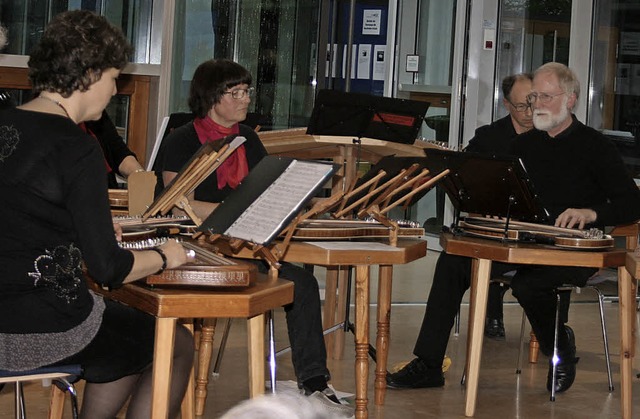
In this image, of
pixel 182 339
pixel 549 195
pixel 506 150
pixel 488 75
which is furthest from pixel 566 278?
pixel 488 75

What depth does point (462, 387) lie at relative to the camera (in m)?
4.57

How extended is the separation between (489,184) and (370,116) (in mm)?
725

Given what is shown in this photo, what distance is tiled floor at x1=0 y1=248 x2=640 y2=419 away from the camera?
163 inches

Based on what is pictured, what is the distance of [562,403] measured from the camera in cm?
441

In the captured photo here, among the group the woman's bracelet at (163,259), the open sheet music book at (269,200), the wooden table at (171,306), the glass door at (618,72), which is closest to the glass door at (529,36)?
the glass door at (618,72)

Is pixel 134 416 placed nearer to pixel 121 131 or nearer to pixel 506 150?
pixel 506 150

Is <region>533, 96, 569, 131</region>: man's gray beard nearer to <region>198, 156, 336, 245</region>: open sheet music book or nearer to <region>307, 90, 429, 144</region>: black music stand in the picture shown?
<region>307, 90, 429, 144</region>: black music stand

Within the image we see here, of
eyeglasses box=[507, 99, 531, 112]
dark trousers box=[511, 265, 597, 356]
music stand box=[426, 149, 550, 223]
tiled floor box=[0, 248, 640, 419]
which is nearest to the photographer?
music stand box=[426, 149, 550, 223]

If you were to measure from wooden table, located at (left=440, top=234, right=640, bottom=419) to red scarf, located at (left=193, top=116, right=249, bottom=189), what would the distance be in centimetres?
84

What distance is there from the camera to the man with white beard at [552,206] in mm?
4430

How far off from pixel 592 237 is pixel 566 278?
55cm

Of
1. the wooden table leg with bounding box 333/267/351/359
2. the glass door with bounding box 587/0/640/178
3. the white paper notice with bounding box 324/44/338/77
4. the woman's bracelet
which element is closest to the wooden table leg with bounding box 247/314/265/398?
the woman's bracelet

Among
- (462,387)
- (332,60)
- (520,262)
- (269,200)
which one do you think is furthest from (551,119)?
(269,200)

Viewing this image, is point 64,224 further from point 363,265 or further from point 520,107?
point 520,107
